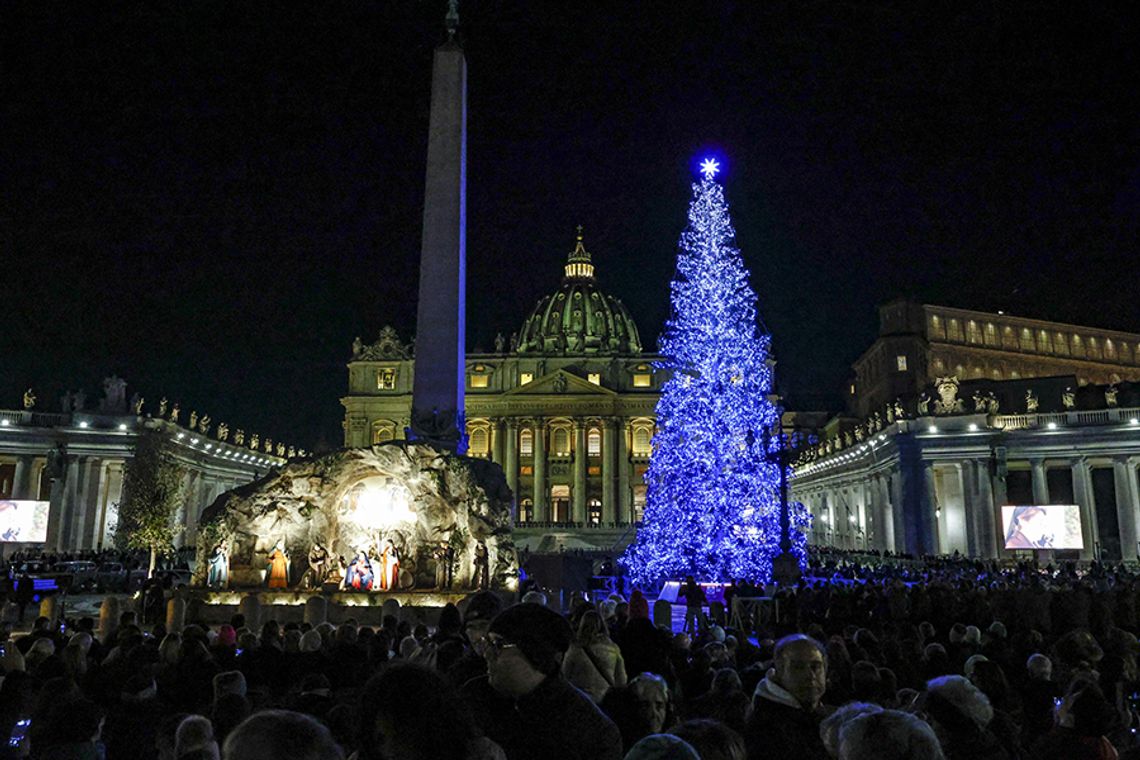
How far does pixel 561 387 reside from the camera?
320 ft

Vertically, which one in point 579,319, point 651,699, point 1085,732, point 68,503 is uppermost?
point 579,319

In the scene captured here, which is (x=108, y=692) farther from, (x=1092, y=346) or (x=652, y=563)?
(x=1092, y=346)

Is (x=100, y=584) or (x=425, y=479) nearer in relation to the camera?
(x=425, y=479)

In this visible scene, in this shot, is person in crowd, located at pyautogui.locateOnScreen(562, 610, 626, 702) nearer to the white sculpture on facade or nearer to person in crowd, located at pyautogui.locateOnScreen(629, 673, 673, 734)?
person in crowd, located at pyautogui.locateOnScreen(629, 673, 673, 734)

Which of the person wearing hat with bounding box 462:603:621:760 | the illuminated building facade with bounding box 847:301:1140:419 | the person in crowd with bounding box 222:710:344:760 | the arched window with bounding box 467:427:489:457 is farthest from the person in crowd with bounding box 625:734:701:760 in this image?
the arched window with bounding box 467:427:489:457

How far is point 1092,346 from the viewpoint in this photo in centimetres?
8112

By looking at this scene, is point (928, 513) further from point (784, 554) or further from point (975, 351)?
point (784, 554)

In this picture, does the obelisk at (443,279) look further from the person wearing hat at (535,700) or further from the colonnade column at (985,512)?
the colonnade column at (985,512)

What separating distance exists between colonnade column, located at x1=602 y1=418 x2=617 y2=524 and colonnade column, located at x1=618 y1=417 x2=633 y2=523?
2.92 feet

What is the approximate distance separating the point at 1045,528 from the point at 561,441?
6739cm

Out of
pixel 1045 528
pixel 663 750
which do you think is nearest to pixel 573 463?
pixel 1045 528

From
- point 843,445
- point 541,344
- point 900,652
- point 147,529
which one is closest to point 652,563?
point 900,652

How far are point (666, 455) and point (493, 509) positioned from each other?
6.28m

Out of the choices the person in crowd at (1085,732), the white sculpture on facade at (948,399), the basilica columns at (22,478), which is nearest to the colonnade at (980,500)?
the white sculpture on facade at (948,399)
